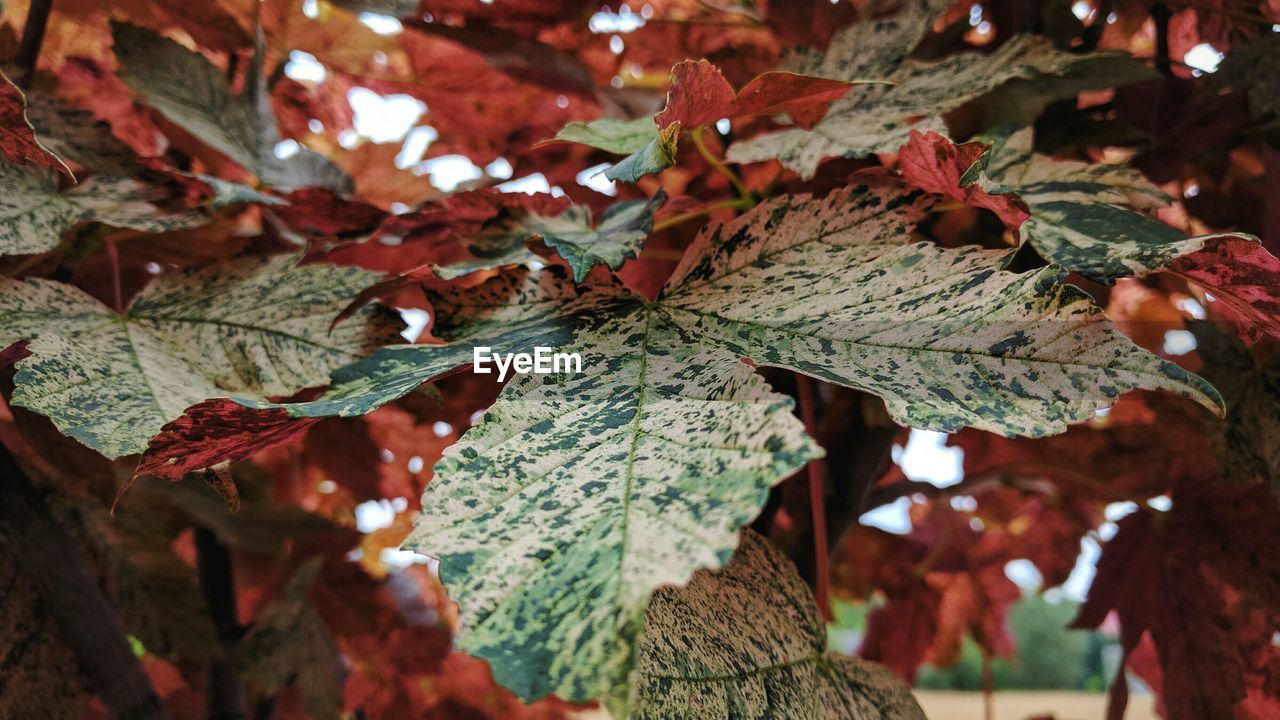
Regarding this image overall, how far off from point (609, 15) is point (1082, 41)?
32 cm

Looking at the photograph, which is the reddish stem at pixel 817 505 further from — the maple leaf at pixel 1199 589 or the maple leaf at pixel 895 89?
the maple leaf at pixel 1199 589

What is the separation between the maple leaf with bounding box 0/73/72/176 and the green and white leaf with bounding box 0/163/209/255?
4cm

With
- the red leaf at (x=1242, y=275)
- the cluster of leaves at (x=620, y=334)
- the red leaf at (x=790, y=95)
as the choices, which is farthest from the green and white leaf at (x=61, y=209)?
the red leaf at (x=1242, y=275)

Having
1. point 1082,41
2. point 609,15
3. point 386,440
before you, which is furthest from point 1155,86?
point 386,440

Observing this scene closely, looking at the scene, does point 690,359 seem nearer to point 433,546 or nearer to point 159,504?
point 433,546

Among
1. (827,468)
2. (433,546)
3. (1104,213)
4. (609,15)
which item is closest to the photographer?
(433,546)

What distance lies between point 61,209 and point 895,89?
1.18 ft

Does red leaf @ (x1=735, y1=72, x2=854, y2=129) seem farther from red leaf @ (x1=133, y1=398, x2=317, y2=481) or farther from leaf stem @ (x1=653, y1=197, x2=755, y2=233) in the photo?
red leaf @ (x1=133, y1=398, x2=317, y2=481)

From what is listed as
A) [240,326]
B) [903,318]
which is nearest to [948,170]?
[903,318]

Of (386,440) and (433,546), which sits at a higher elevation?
(433,546)

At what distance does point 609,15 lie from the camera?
607mm

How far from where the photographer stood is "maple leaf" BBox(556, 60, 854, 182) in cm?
27

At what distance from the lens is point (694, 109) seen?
29cm

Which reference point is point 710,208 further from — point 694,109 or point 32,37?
point 32,37
